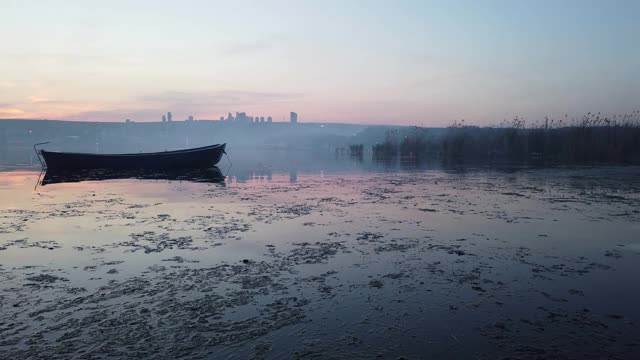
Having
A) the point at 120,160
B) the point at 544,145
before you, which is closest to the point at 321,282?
the point at 120,160

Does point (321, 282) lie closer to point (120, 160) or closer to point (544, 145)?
point (120, 160)

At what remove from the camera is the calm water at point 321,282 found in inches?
222

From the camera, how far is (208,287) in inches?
307

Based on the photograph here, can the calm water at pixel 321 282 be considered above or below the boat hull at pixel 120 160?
below

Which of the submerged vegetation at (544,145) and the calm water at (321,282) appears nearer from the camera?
the calm water at (321,282)

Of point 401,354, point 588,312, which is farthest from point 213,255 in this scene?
point 588,312

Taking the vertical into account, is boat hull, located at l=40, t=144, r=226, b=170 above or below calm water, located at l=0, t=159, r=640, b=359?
above

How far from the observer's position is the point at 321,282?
26.7ft

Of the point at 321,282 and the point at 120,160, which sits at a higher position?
the point at 120,160

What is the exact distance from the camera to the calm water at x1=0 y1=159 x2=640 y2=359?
5629mm

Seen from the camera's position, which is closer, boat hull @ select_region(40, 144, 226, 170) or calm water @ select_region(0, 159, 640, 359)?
calm water @ select_region(0, 159, 640, 359)

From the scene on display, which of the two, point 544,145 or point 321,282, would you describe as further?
point 544,145

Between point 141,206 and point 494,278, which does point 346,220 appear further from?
point 141,206

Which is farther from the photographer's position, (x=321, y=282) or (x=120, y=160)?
(x=120, y=160)
